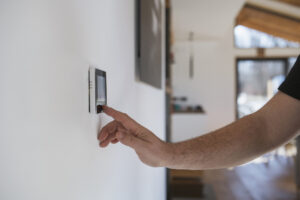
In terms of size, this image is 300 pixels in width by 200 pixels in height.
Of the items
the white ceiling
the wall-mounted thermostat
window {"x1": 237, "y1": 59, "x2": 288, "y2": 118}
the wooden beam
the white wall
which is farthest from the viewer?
window {"x1": 237, "y1": 59, "x2": 288, "y2": 118}

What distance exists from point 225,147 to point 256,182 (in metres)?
4.08

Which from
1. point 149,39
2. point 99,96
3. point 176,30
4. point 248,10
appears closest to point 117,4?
point 99,96

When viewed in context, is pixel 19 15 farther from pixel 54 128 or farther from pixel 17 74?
pixel 54 128

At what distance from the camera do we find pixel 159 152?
2.54 feet

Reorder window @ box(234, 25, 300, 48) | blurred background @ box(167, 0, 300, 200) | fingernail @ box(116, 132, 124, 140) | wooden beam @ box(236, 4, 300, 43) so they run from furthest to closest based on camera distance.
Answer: window @ box(234, 25, 300, 48) → wooden beam @ box(236, 4, 300, 43) → blurred background @ box(167, 0, 300, 200) → fingernail @ box(116, 132, 124, 140)

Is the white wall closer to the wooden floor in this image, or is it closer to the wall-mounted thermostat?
the wall-mounted thermostat

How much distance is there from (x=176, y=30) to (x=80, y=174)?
5.98m

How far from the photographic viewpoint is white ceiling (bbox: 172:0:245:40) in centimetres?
437

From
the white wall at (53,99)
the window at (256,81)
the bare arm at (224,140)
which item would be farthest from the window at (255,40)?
the white wall at (53,99)

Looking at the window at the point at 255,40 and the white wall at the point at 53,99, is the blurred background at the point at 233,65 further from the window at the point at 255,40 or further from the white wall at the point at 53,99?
the white wall at the point at 53,99

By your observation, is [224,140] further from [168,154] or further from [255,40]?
[255,40]

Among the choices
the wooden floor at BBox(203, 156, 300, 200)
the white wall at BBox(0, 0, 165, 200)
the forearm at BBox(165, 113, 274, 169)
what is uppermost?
the white wall at BBox(0, 0, 165, 200)

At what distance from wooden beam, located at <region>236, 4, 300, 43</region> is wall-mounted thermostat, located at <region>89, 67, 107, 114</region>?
6.74 meters

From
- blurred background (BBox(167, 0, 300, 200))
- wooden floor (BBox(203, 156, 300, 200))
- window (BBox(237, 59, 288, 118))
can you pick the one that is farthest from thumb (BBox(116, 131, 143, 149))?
window (BBox(237, 59, 288, 118))
